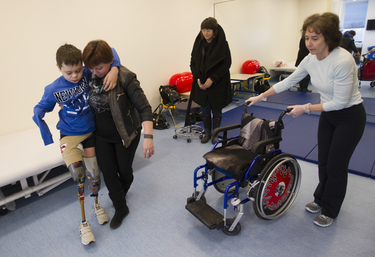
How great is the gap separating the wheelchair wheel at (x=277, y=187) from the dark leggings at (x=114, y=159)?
3.02 feet

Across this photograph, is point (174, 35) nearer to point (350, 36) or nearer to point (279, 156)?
point (350, 36)

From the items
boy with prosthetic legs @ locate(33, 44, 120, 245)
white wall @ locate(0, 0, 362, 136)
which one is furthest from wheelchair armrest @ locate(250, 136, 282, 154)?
white wall @ locate(0, 0, 362, 136)

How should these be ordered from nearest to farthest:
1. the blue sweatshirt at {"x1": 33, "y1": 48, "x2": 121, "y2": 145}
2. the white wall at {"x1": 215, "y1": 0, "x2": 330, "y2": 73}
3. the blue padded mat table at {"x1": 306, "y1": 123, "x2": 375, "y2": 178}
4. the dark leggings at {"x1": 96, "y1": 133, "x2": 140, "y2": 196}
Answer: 1. the blue sweatshirt at {"x1": 33, "y1": 48, "x2": 121, "y2": 145}
2. the dark leggings at {"x1": 96, "y1": 133, "x2": 140, "y2": 196}
3. the blue padded mat table at {"x1": 306, "y1": 123, "x2": 375, "y2": 178}
4. the white wall at {"x1": 215, "y1": 0, "x2": 330, "y2": 73}

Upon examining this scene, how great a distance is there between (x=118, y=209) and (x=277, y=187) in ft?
3.99

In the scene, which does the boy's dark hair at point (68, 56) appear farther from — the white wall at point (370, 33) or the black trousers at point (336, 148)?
the white wall at point (370, 33)

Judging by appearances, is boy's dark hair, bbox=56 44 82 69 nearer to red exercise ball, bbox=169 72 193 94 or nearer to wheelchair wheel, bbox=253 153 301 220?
wheelchair wheel, bbox=253 153 301 220

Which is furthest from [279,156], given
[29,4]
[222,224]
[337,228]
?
[29,4]

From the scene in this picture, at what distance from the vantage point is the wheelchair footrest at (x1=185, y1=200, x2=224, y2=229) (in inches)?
61.8

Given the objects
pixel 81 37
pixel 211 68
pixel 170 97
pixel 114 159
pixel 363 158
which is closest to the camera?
pixel 114 159

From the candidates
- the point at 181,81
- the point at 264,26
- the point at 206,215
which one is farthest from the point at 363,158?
the point at 181,81

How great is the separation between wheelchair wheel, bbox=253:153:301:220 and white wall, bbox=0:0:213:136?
282 centimetres

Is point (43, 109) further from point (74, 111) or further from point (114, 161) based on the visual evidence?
point (114, 161)

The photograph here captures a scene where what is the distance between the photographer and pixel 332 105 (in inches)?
55.7

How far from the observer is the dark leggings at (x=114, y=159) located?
1.66m
